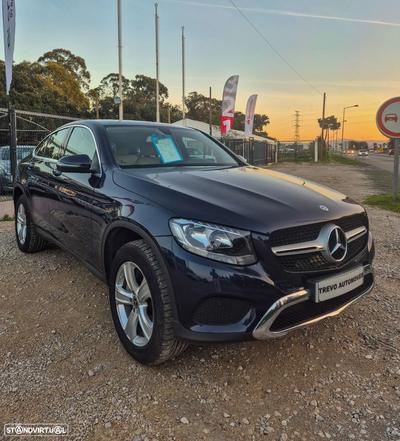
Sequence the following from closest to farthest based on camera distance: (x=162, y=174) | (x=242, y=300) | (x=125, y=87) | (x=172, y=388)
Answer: (x=242, y=300)
(x=172, y=388)
(x=162, y=174)
(x=125, y=87)

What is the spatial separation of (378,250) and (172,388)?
366 centimetres

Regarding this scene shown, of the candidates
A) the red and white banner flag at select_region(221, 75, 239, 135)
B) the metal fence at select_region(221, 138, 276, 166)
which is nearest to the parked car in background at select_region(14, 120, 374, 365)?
the metal fence at select_region(221, 138, 276, 166)

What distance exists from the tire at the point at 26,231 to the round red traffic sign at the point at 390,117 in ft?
23.7

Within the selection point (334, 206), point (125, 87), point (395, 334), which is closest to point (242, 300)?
point (334, 206)

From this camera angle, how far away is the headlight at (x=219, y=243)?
1.95 meters

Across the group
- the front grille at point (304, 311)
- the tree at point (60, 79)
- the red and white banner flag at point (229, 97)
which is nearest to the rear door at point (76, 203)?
the front grille at point (304, 311)

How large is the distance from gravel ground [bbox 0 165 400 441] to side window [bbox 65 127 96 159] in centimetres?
138

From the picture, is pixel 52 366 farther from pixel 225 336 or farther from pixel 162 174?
pixel 162 174

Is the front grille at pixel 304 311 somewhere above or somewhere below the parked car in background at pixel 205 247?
below

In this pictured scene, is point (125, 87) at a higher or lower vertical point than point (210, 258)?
higher

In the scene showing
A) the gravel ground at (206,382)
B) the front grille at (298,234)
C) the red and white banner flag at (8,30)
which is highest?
the red and white banner flag at (8,30)

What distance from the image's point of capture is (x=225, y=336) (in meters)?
1.95

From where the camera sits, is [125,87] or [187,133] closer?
[187,133]

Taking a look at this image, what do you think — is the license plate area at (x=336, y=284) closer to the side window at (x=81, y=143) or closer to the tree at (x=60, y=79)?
the side window at (x=81, y=143)
